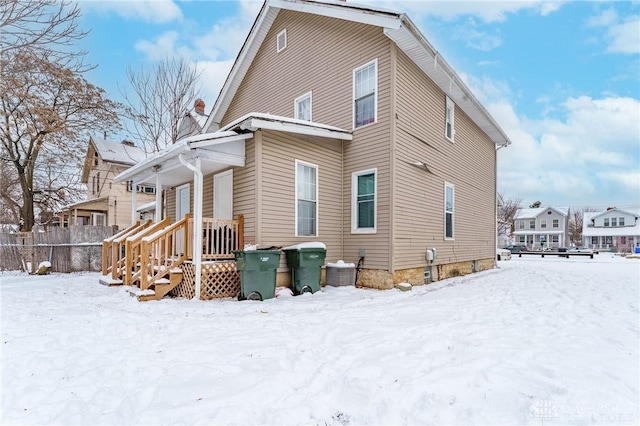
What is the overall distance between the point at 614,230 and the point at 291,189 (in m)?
52.3

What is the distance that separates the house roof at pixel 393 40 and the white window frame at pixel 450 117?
215 mm

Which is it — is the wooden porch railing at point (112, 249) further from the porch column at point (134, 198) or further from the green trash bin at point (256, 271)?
the green trash bin at point (256, 271)

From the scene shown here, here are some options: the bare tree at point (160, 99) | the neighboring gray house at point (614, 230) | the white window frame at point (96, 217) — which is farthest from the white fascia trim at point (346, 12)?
the neighboring gray house at point (614, 230)

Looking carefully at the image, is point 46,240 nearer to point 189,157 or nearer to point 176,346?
point 189,157

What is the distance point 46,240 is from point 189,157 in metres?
7.92

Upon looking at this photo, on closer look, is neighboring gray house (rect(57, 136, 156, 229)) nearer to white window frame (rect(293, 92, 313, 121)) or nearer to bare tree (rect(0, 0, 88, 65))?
white window frame (rect(293, 92, 313, 121))

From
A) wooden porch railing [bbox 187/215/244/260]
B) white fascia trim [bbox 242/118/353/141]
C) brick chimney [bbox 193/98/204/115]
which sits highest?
brick chimney [bbox 193/98/204/115]

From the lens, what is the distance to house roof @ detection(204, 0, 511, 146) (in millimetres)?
7871

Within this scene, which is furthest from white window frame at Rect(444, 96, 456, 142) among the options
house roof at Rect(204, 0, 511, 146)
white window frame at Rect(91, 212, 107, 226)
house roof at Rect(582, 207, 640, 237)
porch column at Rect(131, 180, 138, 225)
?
house roof at Rect(582, 207, 640, 237)

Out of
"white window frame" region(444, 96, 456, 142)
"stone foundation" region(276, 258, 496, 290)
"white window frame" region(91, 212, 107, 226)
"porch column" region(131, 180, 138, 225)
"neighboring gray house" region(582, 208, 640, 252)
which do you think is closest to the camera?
"stone foundation" region(276, 258, 496, 290)

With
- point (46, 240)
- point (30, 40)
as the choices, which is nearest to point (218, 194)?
point (30, 40)

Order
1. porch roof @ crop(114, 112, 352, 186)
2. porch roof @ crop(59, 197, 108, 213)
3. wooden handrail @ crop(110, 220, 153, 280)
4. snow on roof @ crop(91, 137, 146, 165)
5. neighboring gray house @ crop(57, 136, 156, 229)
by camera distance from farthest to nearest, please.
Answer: snow on roof @ crop(91, 137, 146, 165)
neighboring gray house @ crop(57, 136, 156, 229)
porch roof @ crop(59, 197, 108, 213)
wooden handrail @ crop(110, 220, 153, 280)
porch roof @ crop(114, 112, 352, 186)

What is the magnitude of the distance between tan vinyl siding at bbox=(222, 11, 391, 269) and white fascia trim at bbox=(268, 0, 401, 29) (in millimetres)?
380

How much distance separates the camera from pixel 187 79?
58.2ft
